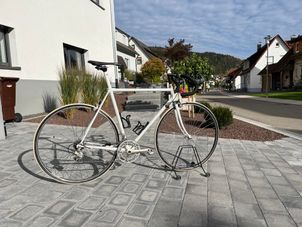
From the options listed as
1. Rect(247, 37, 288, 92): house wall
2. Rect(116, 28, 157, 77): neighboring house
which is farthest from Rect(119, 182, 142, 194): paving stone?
Rect(247, 37, 288, 92): house wall

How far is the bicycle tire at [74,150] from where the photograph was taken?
10.1 ft

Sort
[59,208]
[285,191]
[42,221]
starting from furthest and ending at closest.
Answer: [285,191], [59,208], [42,221]

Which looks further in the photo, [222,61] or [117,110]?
[222,61]

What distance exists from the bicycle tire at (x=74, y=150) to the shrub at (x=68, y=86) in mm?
4130

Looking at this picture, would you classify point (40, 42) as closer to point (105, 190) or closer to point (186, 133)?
point (186, 133)

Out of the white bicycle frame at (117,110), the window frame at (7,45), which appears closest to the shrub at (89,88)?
the window frame at (7,45)

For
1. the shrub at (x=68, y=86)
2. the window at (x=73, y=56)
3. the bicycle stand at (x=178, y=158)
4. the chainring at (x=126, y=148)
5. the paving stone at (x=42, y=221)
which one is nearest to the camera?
the paving stone at (x=42, y=221)

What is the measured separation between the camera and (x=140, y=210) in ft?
8.24

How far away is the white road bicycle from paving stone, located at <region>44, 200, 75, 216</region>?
0.46m

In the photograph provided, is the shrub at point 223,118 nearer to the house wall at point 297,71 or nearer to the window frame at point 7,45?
the window frame at point 7,45

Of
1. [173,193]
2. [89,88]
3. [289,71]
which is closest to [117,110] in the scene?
[173,193]

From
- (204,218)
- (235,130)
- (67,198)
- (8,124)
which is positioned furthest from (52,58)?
(204,218)

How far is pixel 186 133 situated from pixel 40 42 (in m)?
7.16

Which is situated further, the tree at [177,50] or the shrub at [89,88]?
the tree at [177,50]
